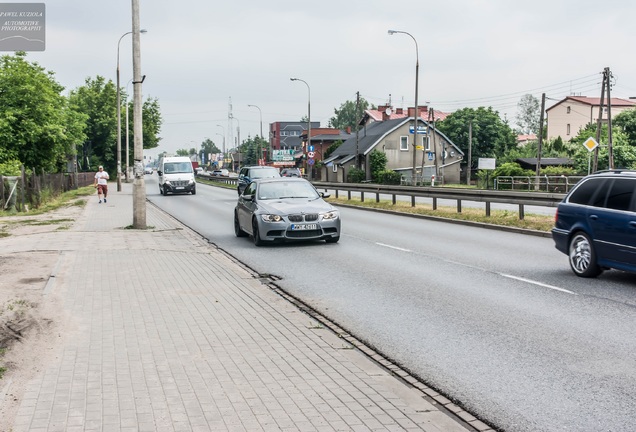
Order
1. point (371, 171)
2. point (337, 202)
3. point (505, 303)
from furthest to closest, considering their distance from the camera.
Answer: point (371, 171)
point (337, 202)
point (505, 303)

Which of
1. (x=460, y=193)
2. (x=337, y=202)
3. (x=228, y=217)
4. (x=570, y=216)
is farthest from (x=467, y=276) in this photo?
(x=337, y=202)

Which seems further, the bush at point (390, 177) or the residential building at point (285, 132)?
the residential building at point (285, 132)

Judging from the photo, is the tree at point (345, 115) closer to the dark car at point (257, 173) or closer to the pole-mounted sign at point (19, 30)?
the dark car at point (257, 173)

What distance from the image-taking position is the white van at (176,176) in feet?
147

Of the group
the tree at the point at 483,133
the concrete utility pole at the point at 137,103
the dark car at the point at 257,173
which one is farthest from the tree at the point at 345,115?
the concrete utility pole at the point at 137,103

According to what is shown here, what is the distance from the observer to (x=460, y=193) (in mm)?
22906

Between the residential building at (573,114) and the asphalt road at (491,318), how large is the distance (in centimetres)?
10050

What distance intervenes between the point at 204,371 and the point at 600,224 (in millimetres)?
6756

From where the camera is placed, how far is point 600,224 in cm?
1008

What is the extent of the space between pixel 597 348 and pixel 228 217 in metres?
19.6

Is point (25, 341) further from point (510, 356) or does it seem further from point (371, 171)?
point (371, 171)

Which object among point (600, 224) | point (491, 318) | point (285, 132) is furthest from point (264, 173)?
point (285, 132)

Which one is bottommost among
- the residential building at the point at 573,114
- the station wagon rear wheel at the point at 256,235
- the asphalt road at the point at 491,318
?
the asphalt road at the point at 491,318

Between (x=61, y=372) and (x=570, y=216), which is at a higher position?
(x=570, y=216)
